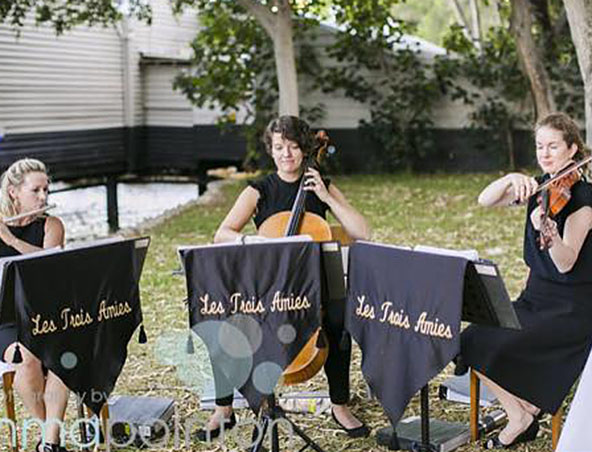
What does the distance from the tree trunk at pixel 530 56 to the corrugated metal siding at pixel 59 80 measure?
24.7 ft

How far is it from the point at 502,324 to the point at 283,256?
0.88m

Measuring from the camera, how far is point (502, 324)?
3281mm

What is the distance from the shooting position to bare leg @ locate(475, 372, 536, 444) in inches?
149

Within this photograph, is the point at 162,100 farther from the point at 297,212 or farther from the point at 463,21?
the point at 297,212

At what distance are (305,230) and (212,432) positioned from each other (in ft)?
3.32


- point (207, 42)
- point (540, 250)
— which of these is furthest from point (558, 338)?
point (207, 42)

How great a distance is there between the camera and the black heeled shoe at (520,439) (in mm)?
3781

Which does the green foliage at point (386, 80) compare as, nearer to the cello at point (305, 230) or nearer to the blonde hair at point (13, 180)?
the cello at point (305, 230)

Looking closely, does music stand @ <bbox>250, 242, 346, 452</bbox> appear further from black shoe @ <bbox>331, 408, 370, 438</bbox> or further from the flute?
the flute

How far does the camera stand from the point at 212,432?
13.2ft

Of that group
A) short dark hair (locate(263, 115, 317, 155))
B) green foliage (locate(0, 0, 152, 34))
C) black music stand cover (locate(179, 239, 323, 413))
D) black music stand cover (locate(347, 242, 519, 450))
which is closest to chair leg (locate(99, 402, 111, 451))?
black music stand cover (locate(179, 239, 323, 413))

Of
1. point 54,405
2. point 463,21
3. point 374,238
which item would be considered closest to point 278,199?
point 54,405

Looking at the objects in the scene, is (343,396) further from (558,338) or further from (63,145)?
(63,145)

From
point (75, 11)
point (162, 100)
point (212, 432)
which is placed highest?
point (75, 11)
